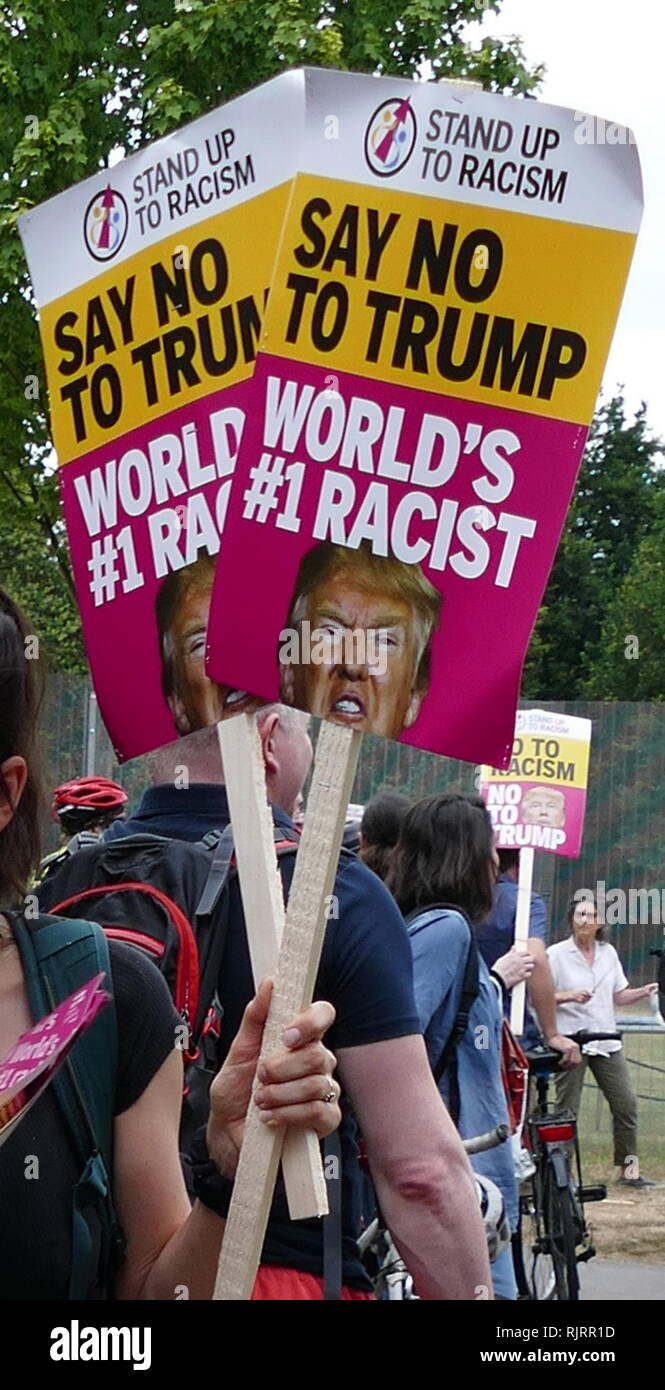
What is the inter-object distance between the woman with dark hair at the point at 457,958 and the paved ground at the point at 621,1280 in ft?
10.5

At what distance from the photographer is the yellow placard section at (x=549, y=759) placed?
1015 centimetres

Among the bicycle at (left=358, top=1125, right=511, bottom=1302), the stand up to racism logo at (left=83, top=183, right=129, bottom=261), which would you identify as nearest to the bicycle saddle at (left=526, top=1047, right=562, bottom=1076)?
the bicycle at (left=358, top=1125, right=511, bottom=1302)

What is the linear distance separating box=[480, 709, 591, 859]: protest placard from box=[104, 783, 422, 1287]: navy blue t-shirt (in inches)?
252

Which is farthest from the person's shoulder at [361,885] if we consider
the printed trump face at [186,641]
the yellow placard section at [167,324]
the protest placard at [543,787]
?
the protest placard at [543,787]

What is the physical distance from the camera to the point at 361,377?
109 inches

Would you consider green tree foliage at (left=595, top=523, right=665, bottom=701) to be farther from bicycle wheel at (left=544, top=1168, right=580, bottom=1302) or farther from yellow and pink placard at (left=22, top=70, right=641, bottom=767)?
yellow and pink placard at (left=22, top=70, right=641, bottom=767)

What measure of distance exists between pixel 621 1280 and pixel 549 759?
257 centimetres

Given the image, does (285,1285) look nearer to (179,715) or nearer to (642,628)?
(179,715)

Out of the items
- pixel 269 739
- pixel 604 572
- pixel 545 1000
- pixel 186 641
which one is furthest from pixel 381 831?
pixel 604 572

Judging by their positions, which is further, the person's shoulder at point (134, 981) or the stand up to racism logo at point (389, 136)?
the stand up to racism logo at point (389, 136)

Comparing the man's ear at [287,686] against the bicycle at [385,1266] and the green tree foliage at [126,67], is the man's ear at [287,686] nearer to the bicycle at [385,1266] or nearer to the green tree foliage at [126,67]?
the bicycle at [385,1266]

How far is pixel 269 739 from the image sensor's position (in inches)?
146
